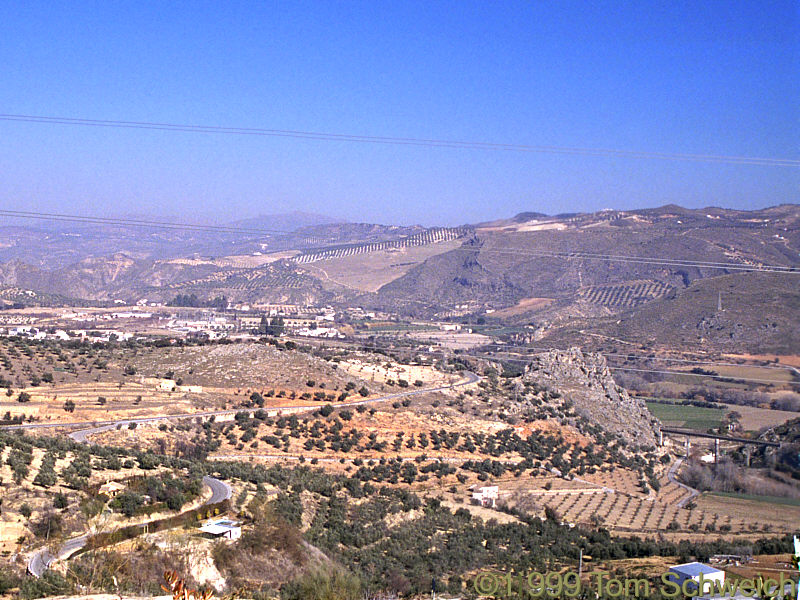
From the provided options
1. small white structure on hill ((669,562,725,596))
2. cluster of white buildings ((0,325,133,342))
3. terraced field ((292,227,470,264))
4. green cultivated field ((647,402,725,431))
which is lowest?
green cultivated field ((647,402,725,431))

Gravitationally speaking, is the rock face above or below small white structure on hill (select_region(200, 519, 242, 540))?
below

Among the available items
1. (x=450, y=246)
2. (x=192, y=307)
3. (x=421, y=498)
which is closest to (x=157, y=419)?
(x=421, y=498)

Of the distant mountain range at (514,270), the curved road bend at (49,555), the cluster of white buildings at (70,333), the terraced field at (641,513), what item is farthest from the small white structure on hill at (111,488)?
the distant mountain range at (514,270)

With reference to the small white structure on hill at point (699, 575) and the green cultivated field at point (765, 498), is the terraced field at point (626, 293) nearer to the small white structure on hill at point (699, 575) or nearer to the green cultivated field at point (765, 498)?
the green cultivated field at point (765, 498)

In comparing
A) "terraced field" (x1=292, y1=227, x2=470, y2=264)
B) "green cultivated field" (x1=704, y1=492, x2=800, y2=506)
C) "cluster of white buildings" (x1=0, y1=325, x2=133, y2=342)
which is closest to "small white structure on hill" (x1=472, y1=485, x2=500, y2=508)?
"green cultivated field" (x1=704, y1=492, x2=800, y2=506)

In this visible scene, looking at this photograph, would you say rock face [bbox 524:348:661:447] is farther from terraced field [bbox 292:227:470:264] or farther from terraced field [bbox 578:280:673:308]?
terraced field [bbox 292:227:470:264]

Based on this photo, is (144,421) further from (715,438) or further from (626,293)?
Answer: (626,293)
